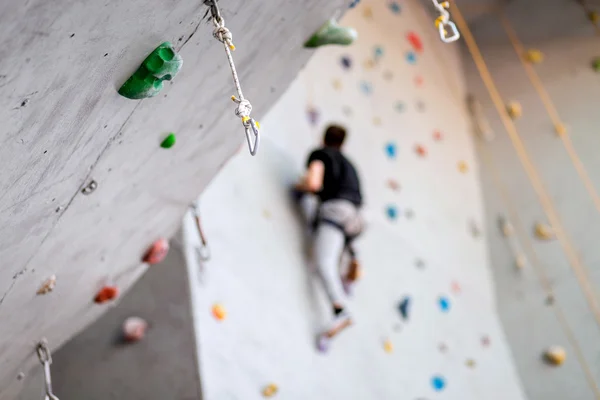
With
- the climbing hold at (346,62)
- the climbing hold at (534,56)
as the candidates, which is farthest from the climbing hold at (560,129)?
the climbing hold at (346,62)

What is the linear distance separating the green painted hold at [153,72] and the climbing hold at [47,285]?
0.65m

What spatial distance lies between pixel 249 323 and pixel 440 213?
1.98 metres

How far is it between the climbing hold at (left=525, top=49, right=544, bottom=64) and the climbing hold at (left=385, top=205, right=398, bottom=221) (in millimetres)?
1602

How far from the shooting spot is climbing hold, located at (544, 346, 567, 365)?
383 cm

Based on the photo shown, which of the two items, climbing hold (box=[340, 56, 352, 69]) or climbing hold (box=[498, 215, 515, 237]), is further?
climbing hold (box=[498, 215, 515, 237])

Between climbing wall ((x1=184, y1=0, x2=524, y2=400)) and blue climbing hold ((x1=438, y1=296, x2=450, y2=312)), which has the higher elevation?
climbing wall ((x1=184, y1=0, x2=524, y2=400))

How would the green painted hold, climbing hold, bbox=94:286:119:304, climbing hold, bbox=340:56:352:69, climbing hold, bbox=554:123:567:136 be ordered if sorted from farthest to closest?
climbing hold, bbox=554:123:567:136, climbing hold, bbox=340:56:352:69, climbing hold, bbox=94:286:119:304, the green painted hold

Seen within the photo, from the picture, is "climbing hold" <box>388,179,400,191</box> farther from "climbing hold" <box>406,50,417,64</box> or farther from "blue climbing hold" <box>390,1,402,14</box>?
"blue climbing hold" <box>390,1,402,14</box>

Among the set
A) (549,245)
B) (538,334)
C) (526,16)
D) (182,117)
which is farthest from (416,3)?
(182,117)

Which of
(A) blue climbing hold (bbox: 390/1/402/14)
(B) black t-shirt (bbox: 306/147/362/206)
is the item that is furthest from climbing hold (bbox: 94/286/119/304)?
(A) blue climbing hold (bbox: 390/1/402/14)

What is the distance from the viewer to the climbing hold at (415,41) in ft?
15.7

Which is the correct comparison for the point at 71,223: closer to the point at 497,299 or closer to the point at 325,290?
the point at 325,290

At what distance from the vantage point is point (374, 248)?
3586mm

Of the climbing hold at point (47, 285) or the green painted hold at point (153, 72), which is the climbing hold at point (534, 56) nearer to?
the climbing hold at point (47, 285)
